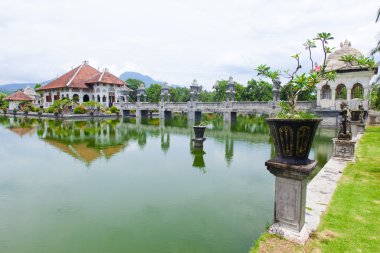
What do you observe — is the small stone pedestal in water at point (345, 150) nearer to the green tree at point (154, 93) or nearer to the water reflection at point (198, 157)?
the water reflection at point (198, 157)

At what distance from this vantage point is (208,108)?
3111cm

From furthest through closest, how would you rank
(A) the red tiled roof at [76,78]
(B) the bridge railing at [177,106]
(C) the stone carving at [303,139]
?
(A) the red tiled roof at [76,78]
(B) the bridge railing at [177,106]
(C) the stone carving at [303,139]

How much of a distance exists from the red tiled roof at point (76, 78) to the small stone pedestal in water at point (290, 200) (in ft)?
157

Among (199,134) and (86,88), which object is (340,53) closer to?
(199,134)

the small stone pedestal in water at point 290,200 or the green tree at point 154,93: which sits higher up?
the green tree at point 154,93

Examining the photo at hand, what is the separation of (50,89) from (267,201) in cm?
5192

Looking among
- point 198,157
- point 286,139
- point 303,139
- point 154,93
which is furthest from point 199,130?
point 154,93

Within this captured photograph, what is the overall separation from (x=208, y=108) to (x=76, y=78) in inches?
1160

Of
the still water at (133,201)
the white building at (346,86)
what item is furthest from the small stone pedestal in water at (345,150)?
the white building at (346,86)

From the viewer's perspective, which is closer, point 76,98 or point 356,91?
point 356,91

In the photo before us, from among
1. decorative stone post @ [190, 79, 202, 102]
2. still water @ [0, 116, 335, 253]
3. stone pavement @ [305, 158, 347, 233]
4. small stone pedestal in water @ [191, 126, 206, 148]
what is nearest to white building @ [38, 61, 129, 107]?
decorative stone post @ [190, 79, 202, 102]

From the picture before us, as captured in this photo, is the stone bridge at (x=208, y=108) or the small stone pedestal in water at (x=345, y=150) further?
the stone bridge at (x=208, y=108)

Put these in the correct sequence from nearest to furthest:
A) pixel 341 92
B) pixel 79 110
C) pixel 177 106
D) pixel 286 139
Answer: pixel 286 139 → pixel 341 92 → pixel 177 106 → pixel 79 110

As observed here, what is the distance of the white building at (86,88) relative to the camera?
4716cm
